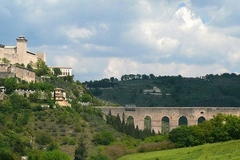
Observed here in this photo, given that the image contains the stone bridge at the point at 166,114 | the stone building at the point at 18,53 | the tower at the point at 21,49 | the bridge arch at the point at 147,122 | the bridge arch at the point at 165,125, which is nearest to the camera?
the stone building at the point at 18,53

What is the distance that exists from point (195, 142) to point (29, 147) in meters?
16.9

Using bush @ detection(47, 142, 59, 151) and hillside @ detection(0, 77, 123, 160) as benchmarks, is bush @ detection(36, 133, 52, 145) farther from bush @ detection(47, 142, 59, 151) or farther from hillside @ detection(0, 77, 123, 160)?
bush @ detection(47, 142, 59, 151)

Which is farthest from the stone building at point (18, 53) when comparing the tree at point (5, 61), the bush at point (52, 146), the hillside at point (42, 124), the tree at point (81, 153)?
the tree at point (81, 153)

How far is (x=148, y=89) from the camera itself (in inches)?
6476

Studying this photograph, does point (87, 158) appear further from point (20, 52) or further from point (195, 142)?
point (20, 52)

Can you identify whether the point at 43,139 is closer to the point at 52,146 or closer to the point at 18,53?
the point at 52,146

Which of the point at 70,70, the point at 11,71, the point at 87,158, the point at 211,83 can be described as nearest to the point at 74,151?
the point at 87,158

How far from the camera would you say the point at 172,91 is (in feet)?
536

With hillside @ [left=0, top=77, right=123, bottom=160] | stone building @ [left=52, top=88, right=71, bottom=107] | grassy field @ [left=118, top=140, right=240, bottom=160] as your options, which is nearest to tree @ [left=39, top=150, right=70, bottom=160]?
hillside @ [left=0, top=77, right=123, bottom=160]

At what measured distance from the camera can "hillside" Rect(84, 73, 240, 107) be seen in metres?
154

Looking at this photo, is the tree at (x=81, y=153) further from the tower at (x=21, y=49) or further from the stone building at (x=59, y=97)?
the tower at (x=21, y=49)

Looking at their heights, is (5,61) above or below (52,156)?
above

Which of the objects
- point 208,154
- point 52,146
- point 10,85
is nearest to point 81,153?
point 52,146

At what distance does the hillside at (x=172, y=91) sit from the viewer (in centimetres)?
15388
